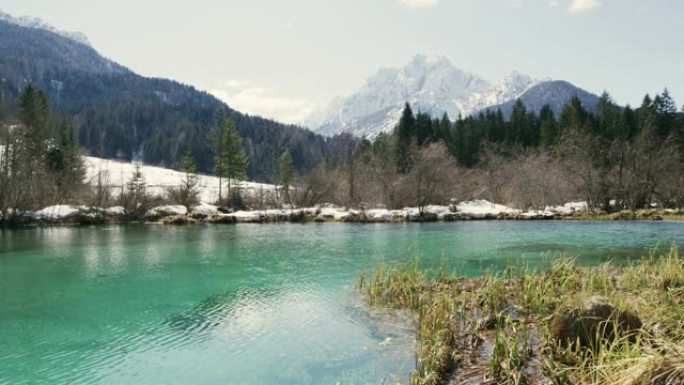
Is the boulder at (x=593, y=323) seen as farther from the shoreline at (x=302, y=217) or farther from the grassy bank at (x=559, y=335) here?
the shoreline at (x=302, y=217)

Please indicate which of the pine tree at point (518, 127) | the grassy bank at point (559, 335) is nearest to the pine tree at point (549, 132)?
the pine tree at point (518, 127)

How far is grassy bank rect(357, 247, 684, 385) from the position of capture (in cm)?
494

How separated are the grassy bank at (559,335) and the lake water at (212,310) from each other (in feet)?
3.03

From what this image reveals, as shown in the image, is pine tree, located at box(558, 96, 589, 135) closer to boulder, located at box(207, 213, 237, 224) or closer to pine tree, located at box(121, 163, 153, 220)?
boulder, located at box(207, 213, 237, 224)

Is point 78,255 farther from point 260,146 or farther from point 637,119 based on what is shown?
point 260,146

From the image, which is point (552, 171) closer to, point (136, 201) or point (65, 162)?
point (136, 201)

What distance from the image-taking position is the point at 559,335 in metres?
6.90

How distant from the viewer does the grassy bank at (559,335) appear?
494 cm

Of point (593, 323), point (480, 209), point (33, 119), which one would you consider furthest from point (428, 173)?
point (33, 119)

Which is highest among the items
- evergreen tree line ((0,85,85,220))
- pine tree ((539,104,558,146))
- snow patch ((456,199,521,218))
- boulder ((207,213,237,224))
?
pine tree ((539,104,558,146))

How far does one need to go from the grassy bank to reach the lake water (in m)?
0.92

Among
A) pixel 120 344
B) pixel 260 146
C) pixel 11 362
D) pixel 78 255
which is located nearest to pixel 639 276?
pixel 120 344

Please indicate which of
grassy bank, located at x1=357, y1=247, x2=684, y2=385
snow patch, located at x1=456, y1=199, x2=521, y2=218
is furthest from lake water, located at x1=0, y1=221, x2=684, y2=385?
snow patch, located at x1=456, y1=199, x2=521, y2=218

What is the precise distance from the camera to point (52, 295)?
14.7 m
